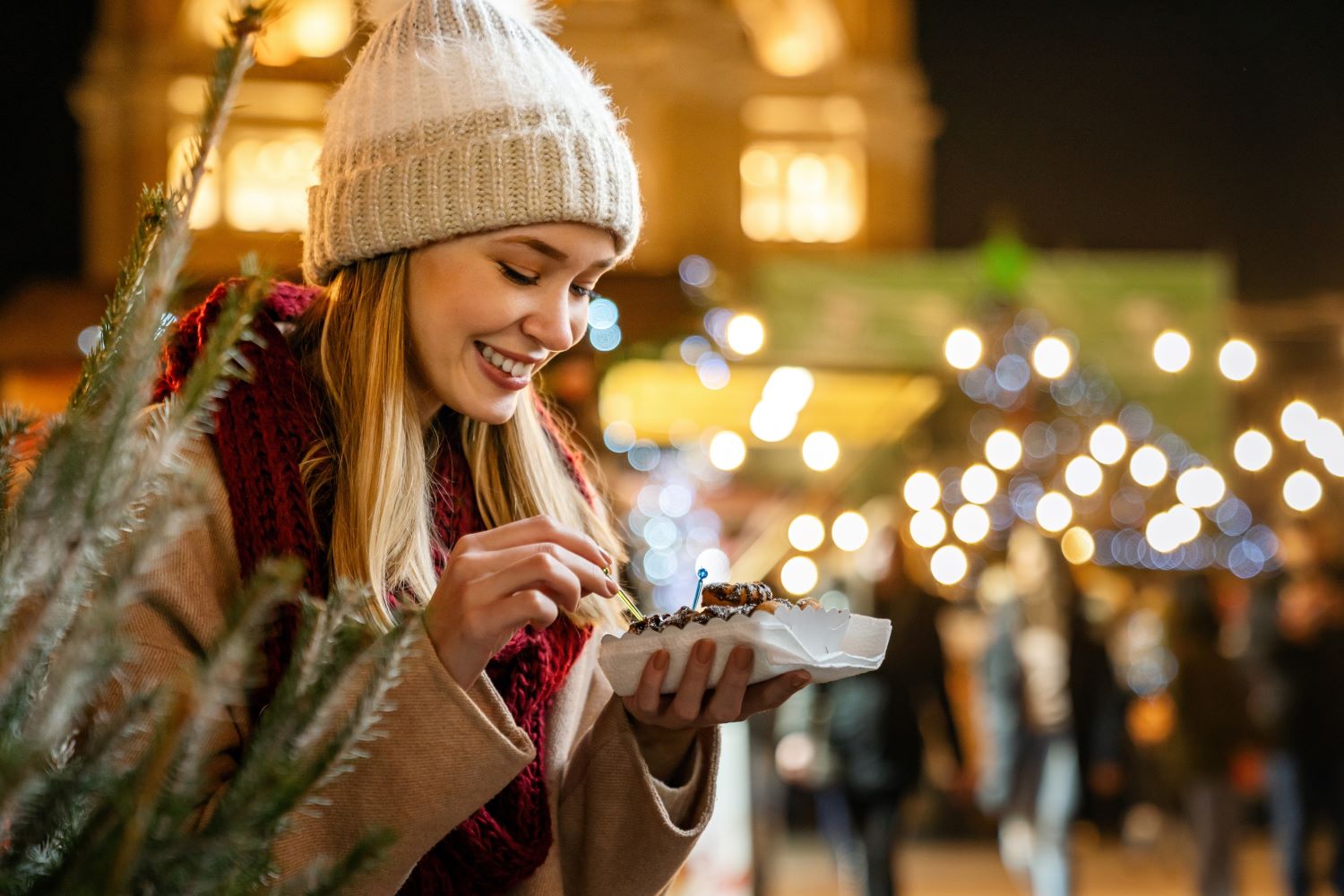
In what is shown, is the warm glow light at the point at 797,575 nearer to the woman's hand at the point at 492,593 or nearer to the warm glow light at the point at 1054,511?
the warm glow light at the point at 1054,511

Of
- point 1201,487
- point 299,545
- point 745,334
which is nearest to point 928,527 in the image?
point 1201,487

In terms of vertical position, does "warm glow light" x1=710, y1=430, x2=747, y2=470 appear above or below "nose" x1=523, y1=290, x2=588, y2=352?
below

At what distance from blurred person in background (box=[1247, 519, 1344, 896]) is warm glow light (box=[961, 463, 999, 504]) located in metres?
2.77

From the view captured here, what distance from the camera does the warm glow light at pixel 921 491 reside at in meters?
10.5

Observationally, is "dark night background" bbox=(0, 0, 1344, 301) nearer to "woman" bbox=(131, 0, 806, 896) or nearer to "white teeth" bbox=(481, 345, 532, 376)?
"woman" bbox=(131, 0, 806, 896)

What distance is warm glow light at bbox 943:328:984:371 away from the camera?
31.7 ft

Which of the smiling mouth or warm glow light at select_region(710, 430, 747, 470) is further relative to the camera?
warm glow light at select_region(710, 430, 747, 470)

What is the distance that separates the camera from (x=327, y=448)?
5.40 ft

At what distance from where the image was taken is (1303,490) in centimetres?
934

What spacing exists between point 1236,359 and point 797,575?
10.8 feet

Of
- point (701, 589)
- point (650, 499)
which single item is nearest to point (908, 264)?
point (650, 499)

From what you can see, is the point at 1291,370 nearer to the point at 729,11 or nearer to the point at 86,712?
the point at 729,11

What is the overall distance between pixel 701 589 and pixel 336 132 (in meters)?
0.71

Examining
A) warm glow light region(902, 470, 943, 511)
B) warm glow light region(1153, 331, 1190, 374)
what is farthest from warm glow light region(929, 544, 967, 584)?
warm glow light region(1153, 331, 1190, 374)
